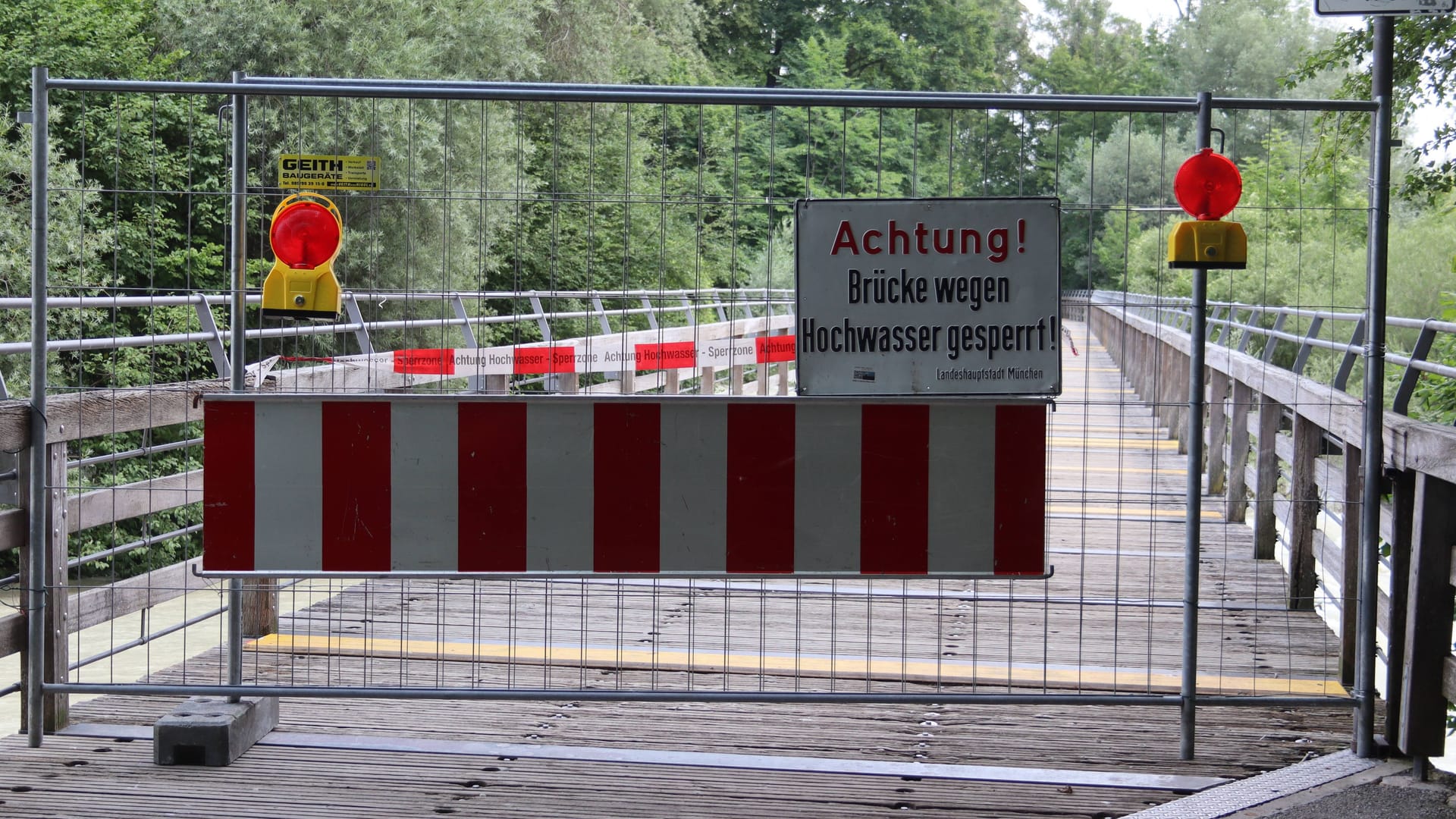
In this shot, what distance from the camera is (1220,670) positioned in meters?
5.46

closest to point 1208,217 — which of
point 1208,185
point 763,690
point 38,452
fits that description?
point 1208,185

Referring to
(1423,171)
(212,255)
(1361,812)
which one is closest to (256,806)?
(1361,812)

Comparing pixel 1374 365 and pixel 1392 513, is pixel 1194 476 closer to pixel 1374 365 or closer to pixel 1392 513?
pixel 1374 365

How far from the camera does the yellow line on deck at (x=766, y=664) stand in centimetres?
519

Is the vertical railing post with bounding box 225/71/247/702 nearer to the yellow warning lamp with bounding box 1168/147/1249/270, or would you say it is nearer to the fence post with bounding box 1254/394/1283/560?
the yellow warning lamp with bounding box 1168/147/1249/270

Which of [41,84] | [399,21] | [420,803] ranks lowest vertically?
[420,803]

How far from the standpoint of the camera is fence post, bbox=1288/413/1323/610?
20.5ft

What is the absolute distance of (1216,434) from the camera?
11.0 metres

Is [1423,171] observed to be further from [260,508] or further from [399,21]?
[399,21]

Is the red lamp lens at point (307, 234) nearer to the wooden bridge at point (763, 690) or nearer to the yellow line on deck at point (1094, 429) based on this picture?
the wooden bridge at point (763, 690)

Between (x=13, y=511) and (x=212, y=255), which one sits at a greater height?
(x=212, y=255)

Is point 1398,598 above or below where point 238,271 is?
below

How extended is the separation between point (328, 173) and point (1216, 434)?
27.9ft

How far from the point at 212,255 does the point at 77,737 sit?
1729cm
